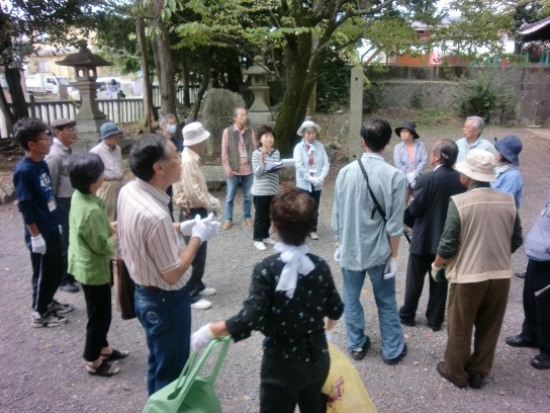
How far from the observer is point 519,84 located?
1750cm

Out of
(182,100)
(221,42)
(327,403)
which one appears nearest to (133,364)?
(327,403)

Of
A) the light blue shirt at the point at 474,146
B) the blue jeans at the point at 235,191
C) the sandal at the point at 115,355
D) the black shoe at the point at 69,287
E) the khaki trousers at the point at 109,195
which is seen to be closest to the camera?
the sandal at the point at 115,355

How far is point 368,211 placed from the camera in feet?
11.2

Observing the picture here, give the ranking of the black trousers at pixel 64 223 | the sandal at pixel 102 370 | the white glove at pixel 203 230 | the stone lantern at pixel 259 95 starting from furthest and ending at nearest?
the stone lantern at pixel 259 95 < the black trousers at pixel 64 223 < the sandal at pixel 102 370 < the white glove at pixel 203 230

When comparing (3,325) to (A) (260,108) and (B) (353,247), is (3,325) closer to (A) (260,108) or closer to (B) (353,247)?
(B) (353,247)

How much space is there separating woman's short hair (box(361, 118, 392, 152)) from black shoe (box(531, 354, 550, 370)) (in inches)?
81.7

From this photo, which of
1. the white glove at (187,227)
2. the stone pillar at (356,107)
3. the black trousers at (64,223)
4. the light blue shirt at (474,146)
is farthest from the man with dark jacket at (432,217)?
the stone pillar at (356,107)

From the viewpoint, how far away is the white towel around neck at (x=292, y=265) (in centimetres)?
214

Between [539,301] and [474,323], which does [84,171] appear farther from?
[539,301]

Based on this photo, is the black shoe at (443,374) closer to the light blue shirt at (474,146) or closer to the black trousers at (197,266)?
the black trousers at (197,266)

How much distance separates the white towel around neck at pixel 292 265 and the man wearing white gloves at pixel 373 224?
1.32 meters

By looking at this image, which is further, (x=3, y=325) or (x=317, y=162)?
(x=317, y=162)

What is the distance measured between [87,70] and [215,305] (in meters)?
9.07

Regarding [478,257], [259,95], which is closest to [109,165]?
[478,257]
